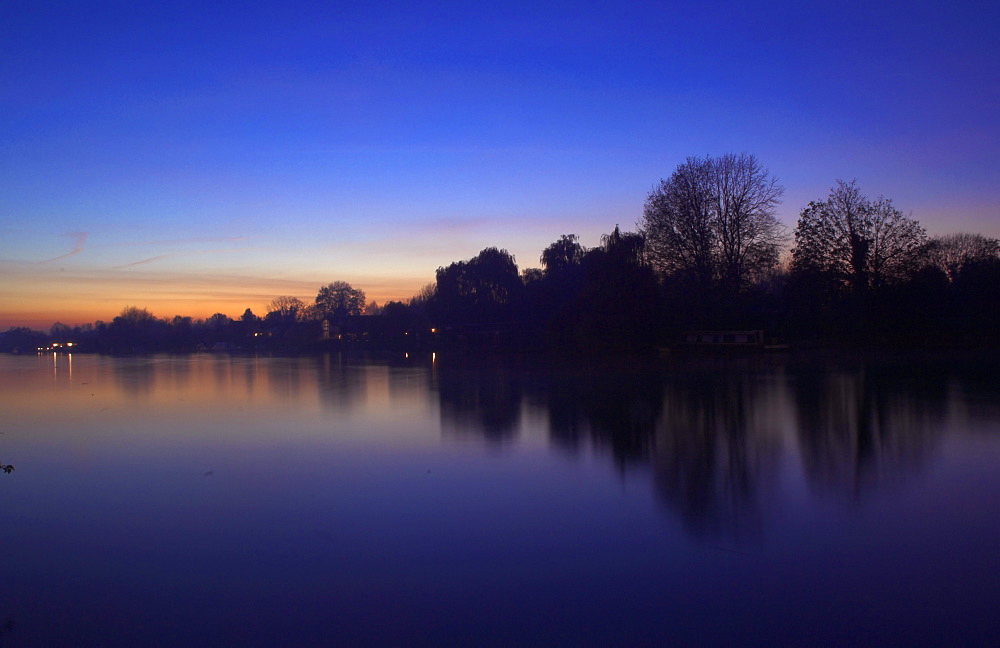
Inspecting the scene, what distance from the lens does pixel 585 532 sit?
521 cm

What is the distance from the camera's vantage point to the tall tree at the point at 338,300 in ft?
291

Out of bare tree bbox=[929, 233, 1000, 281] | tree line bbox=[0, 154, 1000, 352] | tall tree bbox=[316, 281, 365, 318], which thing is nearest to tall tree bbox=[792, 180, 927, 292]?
tree line bbox=[0, 154, 1000, 352]

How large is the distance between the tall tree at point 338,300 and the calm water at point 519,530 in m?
78.8

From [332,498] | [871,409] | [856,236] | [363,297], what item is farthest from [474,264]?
[332,498]

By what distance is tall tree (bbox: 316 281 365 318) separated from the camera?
291 feet

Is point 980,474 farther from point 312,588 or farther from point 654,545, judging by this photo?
point 312,588

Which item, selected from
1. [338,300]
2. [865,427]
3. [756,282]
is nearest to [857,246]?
[756,282]

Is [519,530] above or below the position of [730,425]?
below

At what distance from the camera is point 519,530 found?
5328mm

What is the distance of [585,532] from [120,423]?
11.1m

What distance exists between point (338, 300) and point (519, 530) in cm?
8728

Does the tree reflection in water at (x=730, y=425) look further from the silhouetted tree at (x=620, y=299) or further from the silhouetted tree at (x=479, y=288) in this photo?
the silhouetted tree at (x=479, y=288)

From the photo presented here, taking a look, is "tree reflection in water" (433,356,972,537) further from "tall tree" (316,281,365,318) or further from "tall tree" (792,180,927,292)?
"tall tree" (316,281,365,318)

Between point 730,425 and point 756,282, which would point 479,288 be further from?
point 730,425
